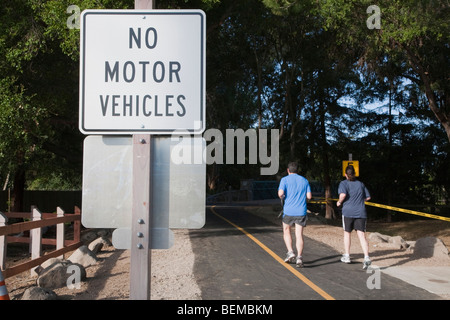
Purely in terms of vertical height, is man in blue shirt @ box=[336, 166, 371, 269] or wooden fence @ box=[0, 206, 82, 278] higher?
man in blue shirt @ box=[336, 166, 371, 269]

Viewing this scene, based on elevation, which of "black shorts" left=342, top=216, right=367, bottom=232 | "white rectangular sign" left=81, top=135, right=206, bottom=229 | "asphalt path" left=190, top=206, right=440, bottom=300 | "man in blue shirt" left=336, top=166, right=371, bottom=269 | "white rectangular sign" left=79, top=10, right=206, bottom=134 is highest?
"white rectangular sign" left=79, top=10, right=206, bottom=134

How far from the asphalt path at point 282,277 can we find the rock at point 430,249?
182 cm

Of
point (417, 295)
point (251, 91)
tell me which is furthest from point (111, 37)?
point (251, 91)

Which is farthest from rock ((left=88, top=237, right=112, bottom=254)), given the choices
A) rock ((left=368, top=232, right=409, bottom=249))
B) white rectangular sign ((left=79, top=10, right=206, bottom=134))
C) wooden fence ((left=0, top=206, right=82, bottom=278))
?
white rectangular sign ((left=79, top=10, right=206, bottom=134))

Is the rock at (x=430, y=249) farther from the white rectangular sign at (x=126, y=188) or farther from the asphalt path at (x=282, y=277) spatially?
the white rectangular sign at (x=126, y=188)

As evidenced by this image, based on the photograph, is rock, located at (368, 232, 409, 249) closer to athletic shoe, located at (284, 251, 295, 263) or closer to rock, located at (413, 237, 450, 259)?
rock, located at (413, 237, 450, 259)

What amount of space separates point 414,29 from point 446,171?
17.9m

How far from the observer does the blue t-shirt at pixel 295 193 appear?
28.3 ft

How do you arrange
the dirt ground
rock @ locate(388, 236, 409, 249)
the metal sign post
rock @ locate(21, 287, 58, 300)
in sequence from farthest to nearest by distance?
rock @ locate(388, 236, 409, 249)
the dirt ground
rock @ locate(21, 287, 58, 300)
the metal sign post

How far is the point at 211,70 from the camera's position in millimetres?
22859

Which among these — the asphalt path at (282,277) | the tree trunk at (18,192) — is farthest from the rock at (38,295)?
the tree trunk at (18,192)

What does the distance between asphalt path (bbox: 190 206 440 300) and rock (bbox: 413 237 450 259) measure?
1.82 metres

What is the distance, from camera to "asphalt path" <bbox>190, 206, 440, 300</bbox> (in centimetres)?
648

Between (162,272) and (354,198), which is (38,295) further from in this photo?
(354,198)
